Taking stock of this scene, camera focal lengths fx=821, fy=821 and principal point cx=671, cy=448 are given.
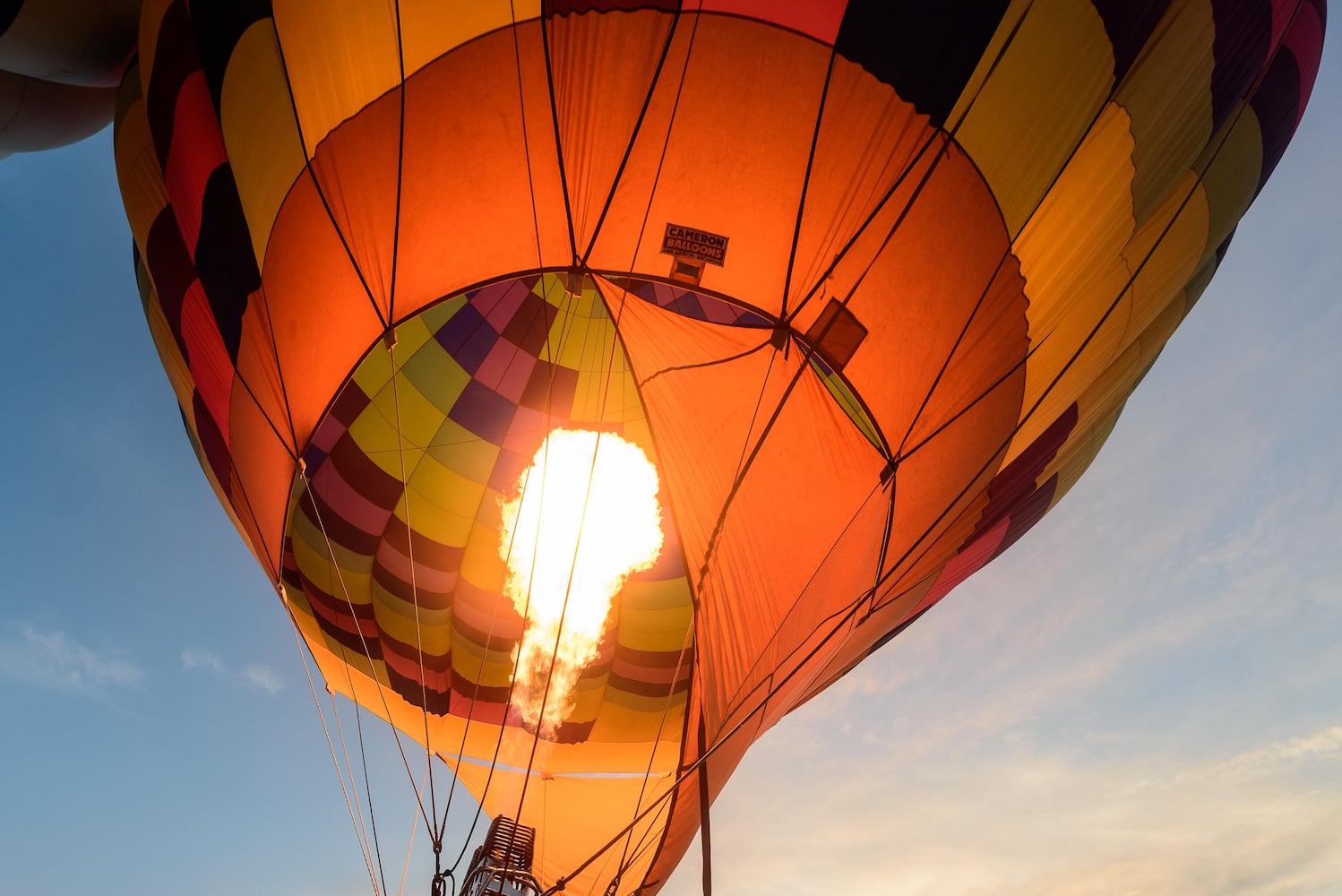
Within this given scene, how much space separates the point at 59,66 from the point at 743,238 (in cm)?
433

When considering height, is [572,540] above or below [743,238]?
above

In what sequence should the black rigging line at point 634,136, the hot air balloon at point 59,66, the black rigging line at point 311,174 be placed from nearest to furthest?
Result: the black rigging line at point 634,136, the black rigging line at point 311,174, the hot air balloon at point 59,66

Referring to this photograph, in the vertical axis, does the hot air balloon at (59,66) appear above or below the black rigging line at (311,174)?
above

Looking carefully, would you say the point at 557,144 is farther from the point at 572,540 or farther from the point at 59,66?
the point at 59,66

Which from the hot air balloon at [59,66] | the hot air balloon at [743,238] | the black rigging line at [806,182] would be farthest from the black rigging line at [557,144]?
the hot air balloon at [59,66]

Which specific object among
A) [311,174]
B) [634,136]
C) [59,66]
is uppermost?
[59,66]

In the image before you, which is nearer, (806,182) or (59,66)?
(806,182)

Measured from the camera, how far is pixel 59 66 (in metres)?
4.89

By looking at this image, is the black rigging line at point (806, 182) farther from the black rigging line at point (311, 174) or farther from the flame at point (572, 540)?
the flame at point (572, 540)

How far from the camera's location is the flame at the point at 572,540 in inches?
223

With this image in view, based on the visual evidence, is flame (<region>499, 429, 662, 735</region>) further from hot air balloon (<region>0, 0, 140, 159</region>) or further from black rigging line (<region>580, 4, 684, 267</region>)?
hot air balloon (<region>0, 0, 140, 159</region>)

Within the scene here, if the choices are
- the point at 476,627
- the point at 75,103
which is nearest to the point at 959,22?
the point at 476,627

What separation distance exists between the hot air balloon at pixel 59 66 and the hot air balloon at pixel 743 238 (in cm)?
26

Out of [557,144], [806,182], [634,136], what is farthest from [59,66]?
[806,182]
